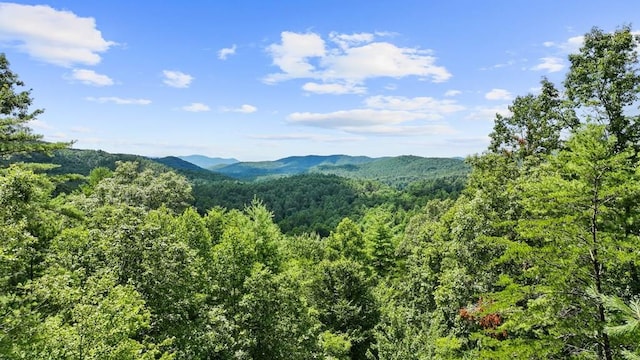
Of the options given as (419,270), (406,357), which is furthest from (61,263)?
(419,270)

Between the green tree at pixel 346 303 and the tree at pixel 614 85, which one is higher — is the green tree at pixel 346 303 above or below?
below

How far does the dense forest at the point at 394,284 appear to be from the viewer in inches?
364

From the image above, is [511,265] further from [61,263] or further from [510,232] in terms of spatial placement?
[61,263]

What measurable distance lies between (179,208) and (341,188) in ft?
496

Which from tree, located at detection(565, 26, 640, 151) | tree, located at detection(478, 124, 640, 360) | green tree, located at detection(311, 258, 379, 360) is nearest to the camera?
tree, located at detection(478, 124, 640, 360)

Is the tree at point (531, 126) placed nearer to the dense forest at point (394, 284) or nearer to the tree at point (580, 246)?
the dense forest at point (394, 284)

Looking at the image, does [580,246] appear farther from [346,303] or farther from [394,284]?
[394,284]

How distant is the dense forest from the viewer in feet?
30.4

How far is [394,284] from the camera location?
36.2m

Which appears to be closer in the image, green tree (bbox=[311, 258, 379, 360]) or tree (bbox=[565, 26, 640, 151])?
tree (bbox=[565, 26, 640, 151])

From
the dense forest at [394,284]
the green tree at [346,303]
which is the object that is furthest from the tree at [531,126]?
the green tree at [346,303]

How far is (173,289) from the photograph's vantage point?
16578 mm

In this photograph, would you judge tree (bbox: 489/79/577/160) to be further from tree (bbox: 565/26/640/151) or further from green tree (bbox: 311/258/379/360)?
green tree (bbox: 311/258/379/360)

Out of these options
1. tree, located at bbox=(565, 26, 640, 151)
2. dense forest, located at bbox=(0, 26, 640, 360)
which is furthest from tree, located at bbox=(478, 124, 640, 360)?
tree, located at bbox=(565, 26, 640, 151)
